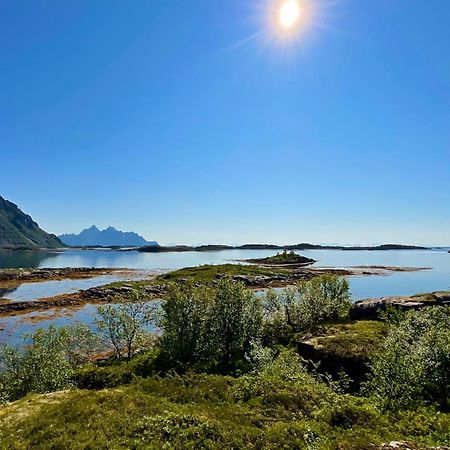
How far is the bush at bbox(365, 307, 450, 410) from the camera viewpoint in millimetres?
23297

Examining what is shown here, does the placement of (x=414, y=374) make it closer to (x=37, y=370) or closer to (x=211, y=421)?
(x=211, y=421)

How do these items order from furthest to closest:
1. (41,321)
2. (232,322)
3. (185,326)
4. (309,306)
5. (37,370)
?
(41,321) < (309,306) < (232,322) < (185,326) < (37,370)

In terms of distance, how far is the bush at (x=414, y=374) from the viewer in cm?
2330

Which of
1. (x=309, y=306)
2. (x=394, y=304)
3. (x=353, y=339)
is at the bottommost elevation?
(x=353, y=339)

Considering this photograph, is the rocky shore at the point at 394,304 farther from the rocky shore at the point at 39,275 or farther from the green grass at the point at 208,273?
the rocky shore at the point at 39,275

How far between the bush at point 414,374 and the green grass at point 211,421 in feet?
4.23

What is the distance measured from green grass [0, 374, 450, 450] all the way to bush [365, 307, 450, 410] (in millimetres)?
1288

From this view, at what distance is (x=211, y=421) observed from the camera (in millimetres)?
20484

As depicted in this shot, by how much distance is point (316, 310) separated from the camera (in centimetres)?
5559

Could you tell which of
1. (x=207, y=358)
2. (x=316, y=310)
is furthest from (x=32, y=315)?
(x=316, y=310)

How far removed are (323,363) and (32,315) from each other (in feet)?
215

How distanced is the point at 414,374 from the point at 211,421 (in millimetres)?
14243

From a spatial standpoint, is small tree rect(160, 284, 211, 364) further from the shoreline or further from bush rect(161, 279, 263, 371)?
the shoreline

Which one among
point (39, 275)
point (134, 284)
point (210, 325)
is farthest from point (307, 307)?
point (39, 275)
